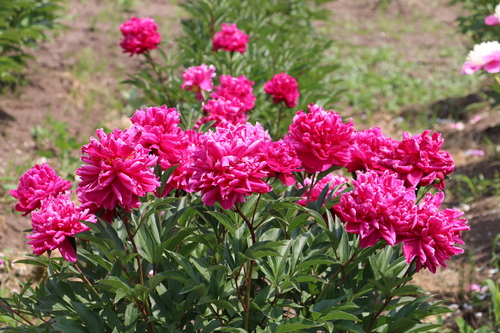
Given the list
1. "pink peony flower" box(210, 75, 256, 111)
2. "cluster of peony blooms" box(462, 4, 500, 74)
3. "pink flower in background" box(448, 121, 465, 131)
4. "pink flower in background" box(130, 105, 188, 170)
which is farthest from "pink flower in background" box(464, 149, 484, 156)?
"pink flower in background" box(130, 105, 188, 170)

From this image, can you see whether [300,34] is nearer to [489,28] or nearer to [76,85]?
[489,28]

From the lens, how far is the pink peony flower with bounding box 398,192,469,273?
53.7 inches

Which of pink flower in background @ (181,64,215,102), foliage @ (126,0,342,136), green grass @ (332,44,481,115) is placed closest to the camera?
pink flower in background @ (181,64,215,102)

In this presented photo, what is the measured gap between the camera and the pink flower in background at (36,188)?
65.2 inches

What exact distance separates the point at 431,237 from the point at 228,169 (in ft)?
1.81

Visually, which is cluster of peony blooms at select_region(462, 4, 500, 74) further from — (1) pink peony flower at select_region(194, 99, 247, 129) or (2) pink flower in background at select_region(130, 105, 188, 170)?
(2) pink flower in background at select_region(130, 105, 188, 170)

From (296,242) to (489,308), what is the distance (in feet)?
5.70

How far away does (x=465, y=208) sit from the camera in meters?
4.17

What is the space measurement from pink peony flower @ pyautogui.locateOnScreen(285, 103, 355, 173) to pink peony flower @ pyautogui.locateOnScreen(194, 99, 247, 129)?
73cm

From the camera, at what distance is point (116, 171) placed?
1.27 metres

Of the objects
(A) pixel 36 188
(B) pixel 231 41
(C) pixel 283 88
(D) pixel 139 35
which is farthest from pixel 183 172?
(B) pixel 231 41

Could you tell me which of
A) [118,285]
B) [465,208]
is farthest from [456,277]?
[118,285]

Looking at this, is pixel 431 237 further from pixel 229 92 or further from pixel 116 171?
pixel 229 92

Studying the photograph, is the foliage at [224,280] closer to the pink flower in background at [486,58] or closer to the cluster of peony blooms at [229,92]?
the cluster of peony blooms at [229,92]
